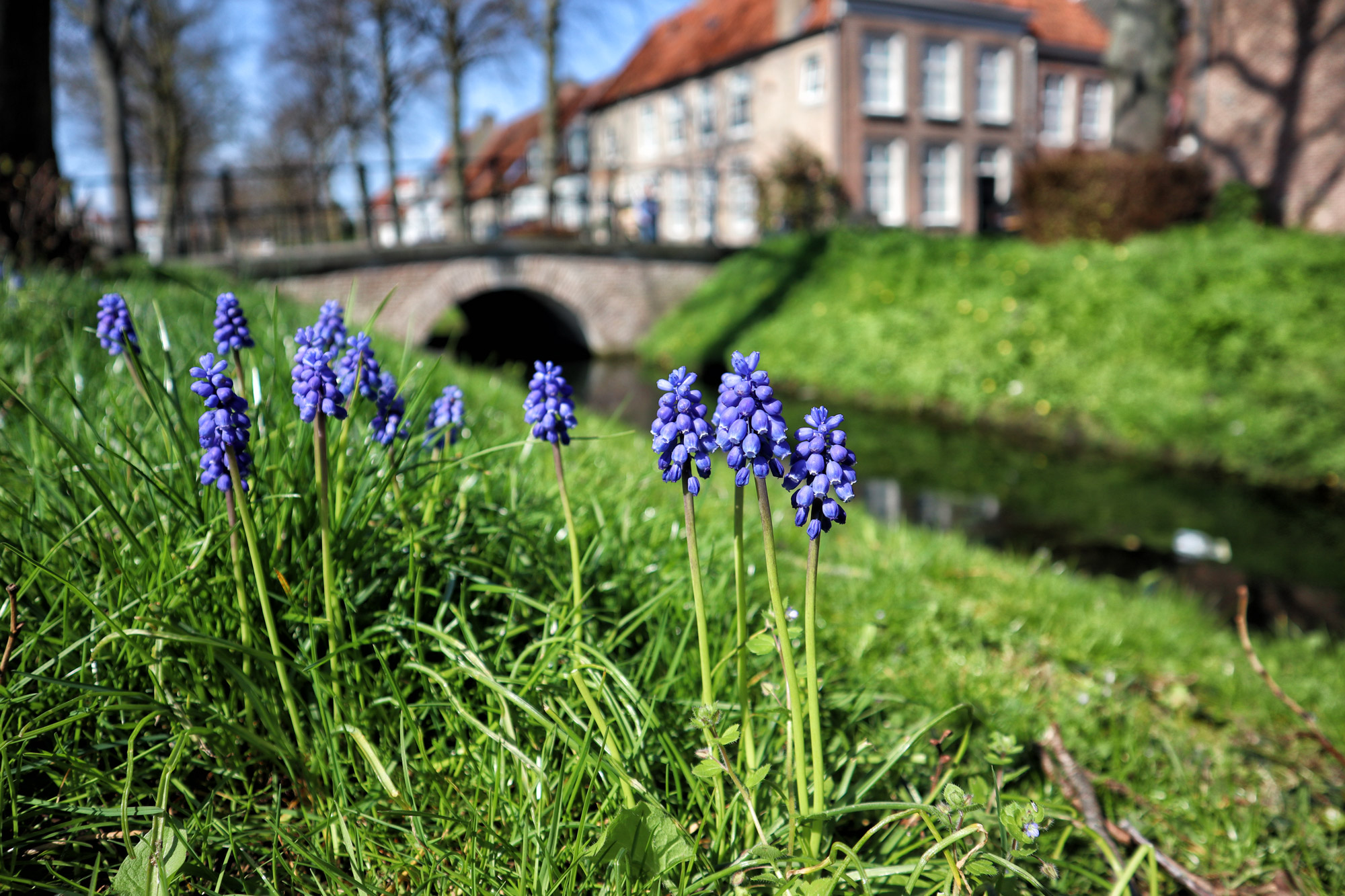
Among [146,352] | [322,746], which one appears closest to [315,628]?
[322,746]

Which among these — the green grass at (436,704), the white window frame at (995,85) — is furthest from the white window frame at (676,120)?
the green grass at (436,704)

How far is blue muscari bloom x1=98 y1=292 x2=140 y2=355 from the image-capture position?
1616 mm

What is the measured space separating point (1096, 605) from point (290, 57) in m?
29.8

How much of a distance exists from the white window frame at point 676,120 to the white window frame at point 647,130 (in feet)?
2.22

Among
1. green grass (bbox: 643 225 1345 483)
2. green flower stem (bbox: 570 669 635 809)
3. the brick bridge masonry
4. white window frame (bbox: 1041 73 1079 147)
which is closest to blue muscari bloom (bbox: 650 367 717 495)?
green flower stem (bbox: 570 669 635 809)

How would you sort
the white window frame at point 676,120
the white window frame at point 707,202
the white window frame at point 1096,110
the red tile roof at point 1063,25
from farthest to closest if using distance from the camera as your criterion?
the white window frame at point 676,120 → the white window frame at point 1096,110 → the red tile roof at point 1063,25 → the white window frame at point 707,202

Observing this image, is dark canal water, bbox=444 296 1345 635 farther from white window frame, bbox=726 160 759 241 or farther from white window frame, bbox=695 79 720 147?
white window frame, bbox=695 79 720 147

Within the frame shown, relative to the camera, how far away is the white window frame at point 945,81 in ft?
79.3

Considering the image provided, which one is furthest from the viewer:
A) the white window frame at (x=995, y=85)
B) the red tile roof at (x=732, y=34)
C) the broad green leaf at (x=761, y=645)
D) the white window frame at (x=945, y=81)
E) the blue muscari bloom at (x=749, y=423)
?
the white window frame at (x=995, y=85)

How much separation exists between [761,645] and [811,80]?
83.1ft

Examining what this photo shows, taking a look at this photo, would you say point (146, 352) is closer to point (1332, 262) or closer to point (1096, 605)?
point (1096, 605)

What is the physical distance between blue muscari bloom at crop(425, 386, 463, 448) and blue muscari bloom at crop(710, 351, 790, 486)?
874mm

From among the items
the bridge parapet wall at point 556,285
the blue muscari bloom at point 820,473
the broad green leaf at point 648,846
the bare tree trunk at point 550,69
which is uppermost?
the bare tree trunk at point 550,69

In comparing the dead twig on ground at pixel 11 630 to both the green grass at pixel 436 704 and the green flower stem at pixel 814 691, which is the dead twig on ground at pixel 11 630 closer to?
the green grass at pixel 436 704
